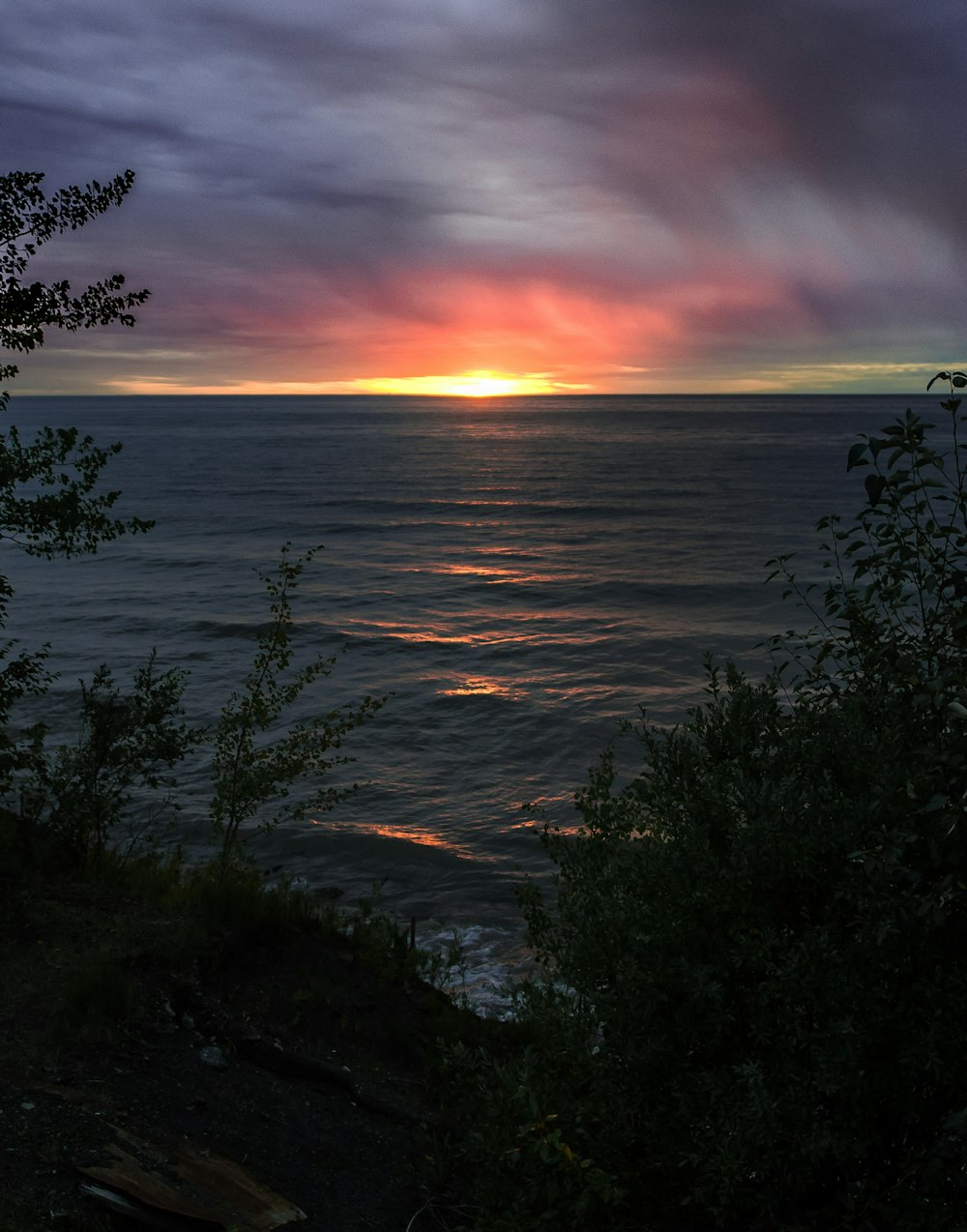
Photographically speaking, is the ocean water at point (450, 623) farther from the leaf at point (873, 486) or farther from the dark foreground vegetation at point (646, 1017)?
the leaf at point (873, 486)

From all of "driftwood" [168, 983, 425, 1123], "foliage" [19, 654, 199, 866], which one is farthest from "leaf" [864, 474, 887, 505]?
"foliage" [19, 654, 199, 866]

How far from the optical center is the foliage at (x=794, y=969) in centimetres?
437

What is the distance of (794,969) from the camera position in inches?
182

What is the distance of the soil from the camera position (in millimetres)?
6172

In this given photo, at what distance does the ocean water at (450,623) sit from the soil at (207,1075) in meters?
4.59

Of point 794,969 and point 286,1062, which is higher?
point 794,969

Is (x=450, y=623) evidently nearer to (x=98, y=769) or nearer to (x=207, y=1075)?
(x=98, y=769)

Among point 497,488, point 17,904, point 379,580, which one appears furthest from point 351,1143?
point 497,488

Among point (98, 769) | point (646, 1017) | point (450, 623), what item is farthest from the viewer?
point (450, 623)

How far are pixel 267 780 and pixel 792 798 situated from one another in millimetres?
7732

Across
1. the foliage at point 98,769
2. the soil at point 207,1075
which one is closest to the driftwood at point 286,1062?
the soil at point 207,1075

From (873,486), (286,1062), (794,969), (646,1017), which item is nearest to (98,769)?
(286,1062)

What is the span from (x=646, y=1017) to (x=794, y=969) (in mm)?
874

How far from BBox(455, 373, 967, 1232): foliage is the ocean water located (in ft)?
27.4
